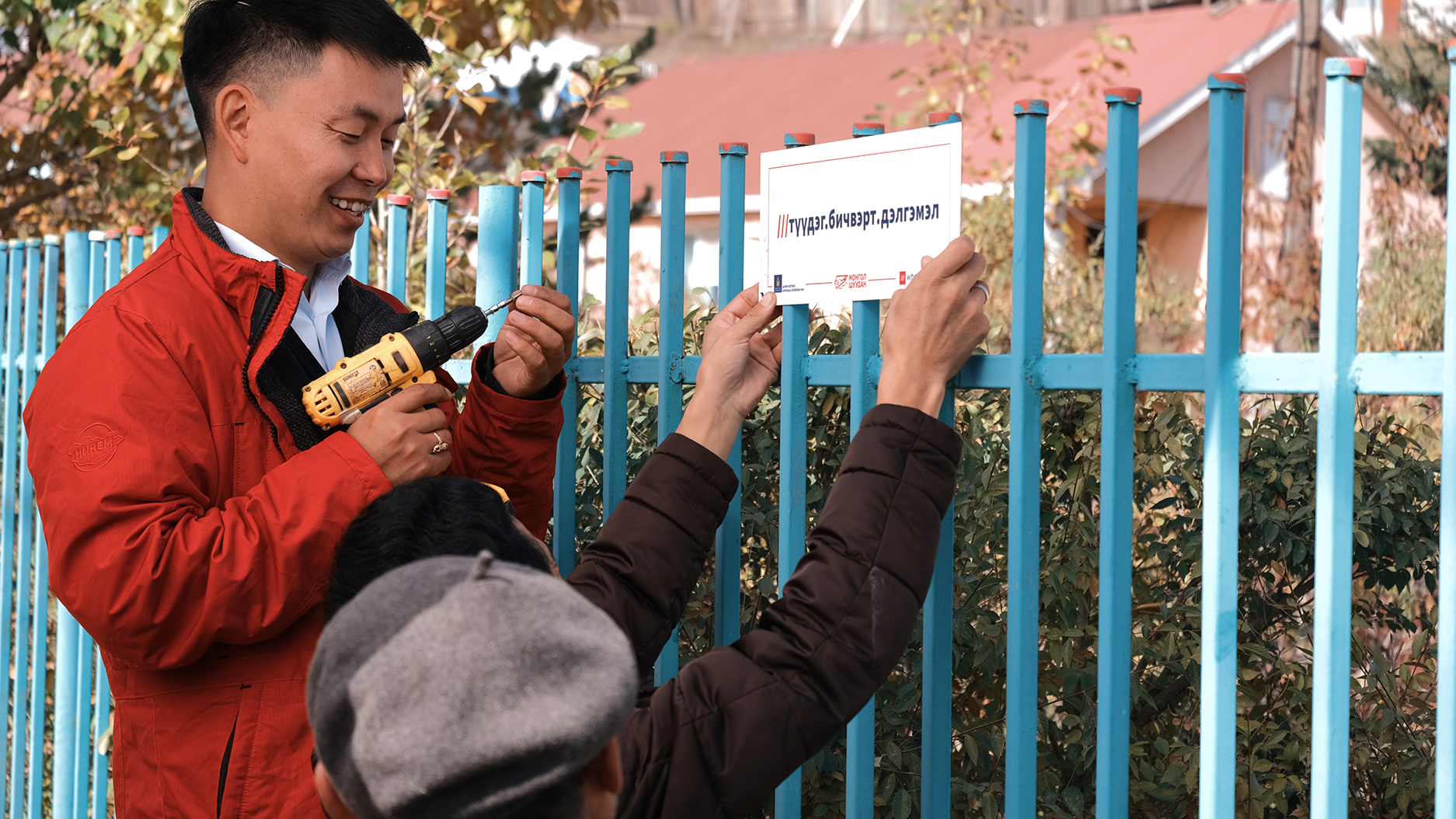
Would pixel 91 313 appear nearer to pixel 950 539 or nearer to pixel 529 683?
pixel 529 683

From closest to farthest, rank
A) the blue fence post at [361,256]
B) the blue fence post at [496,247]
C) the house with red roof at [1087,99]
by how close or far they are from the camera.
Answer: the blue fence post at [496,247], the blue fence post at [361,256], the house with red roof at [1087,99]

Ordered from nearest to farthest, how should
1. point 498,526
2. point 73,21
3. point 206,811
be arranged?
1. point 498,526
2. point 206,811
3. point 73,21

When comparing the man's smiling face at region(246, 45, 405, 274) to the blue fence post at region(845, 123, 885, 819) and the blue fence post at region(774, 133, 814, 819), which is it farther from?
the blue fence post at region(845, 123, 885, 819)

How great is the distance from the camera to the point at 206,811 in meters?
1.87

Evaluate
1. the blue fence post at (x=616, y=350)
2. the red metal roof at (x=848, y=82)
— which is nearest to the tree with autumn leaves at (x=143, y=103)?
the blue fence post at (x=616, y=350)

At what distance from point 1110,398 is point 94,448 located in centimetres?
136

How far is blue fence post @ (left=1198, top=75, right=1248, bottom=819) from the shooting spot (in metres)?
1.64

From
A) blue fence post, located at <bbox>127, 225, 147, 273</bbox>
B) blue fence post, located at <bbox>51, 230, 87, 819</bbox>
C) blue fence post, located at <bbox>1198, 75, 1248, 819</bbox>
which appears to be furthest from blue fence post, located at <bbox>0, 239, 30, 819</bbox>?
blue fence post, located at <bbox>1198, 75, 1248, 819</bbox>

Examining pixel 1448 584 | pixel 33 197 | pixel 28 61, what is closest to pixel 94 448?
pixel 1448 584

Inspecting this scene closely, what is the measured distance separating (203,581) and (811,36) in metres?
41.8

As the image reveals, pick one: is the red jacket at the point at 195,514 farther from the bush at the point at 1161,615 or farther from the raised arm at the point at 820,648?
the bush at the point at 1161,615

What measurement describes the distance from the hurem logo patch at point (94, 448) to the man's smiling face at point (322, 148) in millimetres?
472

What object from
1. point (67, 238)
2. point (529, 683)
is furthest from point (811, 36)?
point (529, 683)

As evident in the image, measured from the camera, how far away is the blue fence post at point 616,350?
241 cm
